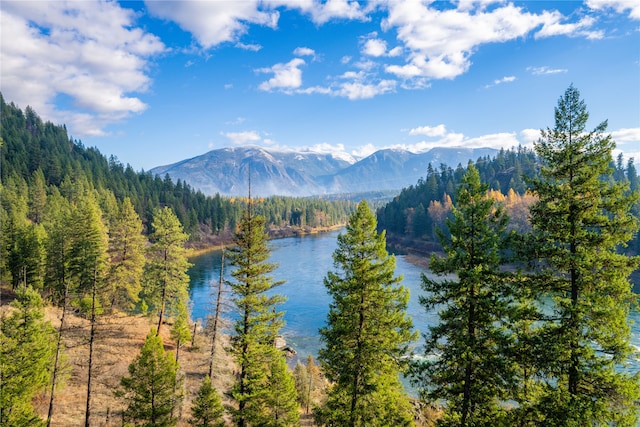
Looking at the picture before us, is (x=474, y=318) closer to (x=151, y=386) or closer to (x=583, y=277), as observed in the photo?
(x=583, y=277)

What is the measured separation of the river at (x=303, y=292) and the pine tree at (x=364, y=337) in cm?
263

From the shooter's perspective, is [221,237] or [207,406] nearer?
[207,406]

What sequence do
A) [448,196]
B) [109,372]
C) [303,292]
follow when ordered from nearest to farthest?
[109,372] → [303,292] → [448,196]

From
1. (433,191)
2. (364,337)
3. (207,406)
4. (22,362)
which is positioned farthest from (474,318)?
(433,191)

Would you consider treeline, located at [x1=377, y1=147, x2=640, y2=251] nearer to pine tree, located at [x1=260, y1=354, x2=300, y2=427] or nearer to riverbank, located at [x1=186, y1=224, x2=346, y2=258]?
→ riverbank, located at [x1=186, y1=224, x2=346, y2=258]

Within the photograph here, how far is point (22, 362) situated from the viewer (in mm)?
19094

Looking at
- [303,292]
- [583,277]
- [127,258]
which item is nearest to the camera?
[583,277]

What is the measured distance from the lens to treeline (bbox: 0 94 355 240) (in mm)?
114125

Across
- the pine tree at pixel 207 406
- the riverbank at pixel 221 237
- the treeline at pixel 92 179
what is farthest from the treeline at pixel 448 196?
the pine tree at pixel 207 406

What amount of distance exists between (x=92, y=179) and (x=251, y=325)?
135641mm

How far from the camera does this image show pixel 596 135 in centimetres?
1216

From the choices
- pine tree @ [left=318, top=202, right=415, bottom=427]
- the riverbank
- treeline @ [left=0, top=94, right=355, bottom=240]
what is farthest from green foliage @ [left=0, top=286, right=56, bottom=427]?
treeline @ [left=0, top=94, right=355, bottom=240]

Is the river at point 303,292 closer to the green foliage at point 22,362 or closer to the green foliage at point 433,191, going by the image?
the green foliage at point 22,362

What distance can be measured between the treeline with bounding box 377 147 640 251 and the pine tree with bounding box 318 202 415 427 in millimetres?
79245
